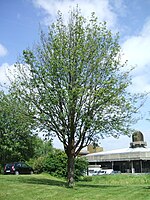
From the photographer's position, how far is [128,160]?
58.3 meters

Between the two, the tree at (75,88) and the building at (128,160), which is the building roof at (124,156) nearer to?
the building at (128,160)

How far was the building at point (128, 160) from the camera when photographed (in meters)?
56.7

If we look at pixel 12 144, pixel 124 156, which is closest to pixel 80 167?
pixel 12 144

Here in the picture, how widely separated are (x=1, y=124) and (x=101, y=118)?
2817 centimetres

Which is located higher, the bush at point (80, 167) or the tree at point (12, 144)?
the tree at point (12, 144)

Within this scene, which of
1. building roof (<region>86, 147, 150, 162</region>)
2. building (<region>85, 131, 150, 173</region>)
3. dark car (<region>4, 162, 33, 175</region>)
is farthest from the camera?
building (<region>85, 131, 150, 173</region>)

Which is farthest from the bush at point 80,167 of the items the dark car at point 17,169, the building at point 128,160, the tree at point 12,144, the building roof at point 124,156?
the building roof at point 124,156

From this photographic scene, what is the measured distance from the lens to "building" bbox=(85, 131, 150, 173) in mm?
56688

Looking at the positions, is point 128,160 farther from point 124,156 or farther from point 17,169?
point 17,169

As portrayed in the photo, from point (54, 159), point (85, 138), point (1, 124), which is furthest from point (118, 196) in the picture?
point (1, 124)

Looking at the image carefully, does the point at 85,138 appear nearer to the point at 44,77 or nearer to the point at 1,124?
the point at 44,77

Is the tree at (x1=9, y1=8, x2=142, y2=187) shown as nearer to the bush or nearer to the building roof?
the bush

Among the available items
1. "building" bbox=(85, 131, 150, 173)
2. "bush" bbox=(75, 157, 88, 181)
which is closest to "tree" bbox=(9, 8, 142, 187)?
"bush" bbox=(75, 157, 88, 181)

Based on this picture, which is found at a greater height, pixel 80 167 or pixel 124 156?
pixel 124 156
